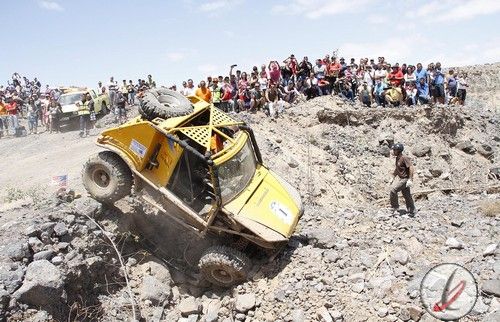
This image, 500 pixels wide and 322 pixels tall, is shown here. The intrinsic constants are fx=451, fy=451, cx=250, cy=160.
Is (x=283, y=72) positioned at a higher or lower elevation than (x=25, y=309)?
higher

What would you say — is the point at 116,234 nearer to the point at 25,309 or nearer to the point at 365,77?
the point at 25,309

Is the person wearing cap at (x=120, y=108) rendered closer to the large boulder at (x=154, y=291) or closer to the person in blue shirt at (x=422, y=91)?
the person in blue shirt at (x=422, y=91)

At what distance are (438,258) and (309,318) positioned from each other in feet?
7.22

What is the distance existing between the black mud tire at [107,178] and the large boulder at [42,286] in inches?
60.6

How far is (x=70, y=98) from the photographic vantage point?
61.7 feet

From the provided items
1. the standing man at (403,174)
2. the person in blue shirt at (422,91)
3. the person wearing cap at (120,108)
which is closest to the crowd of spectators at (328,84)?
the person in blue shirt at (422,91)

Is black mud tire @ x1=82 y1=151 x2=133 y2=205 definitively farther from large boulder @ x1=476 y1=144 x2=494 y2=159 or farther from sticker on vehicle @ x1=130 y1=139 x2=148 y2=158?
large boulder @ x1=476 y1=144 x2=494 y2=159

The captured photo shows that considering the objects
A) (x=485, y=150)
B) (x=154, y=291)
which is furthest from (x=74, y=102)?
(x=485, y=150)

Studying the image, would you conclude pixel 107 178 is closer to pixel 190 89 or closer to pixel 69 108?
pixel 190 89

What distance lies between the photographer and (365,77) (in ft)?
51.6

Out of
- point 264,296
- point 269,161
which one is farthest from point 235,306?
point 269,161

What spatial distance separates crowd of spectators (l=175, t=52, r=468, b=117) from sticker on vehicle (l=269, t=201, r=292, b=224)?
764 centimetres

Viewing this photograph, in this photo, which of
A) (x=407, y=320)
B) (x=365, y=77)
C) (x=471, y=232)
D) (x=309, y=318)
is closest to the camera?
(x=407, y=320)

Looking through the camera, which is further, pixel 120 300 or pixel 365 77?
pixel 365 77
